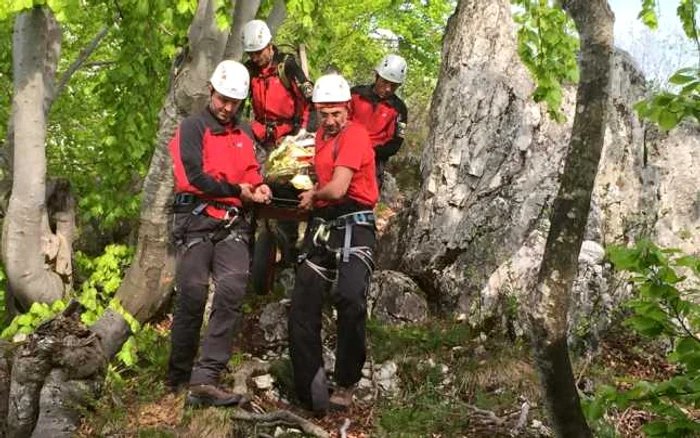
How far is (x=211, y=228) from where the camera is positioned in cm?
554

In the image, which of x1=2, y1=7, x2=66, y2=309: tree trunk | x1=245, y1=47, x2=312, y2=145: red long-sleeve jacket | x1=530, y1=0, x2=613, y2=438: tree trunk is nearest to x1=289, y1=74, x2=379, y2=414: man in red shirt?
x1=245, y1=47, x2=312, y2=145: red long-sleeve jacket

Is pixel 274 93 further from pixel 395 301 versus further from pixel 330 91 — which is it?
pixel 395 301

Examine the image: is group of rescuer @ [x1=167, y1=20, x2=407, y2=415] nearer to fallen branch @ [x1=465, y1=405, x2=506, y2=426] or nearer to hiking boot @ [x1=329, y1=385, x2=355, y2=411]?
hiking boot @ [x1=329, y1=385, x2=355, y2=411]

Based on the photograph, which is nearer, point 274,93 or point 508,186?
point 274,93

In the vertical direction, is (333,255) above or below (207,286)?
above

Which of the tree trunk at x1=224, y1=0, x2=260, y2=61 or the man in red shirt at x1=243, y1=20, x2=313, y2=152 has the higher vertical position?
the tree trunk at x1=224, y1=0, x2=260, y2=61

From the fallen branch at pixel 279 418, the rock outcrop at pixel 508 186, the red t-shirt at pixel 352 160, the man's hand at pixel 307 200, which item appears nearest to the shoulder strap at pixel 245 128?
the red t-shirt at pixel 352 160

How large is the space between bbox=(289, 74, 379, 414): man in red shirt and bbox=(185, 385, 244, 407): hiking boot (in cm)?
58

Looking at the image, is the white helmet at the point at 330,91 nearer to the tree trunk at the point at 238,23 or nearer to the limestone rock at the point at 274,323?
the tree trunk at the point at 238,23

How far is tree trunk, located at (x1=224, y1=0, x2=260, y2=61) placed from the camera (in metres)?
6.79

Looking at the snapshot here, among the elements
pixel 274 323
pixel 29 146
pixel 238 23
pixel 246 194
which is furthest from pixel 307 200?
pixel 29 146

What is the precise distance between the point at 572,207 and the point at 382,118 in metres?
3.11

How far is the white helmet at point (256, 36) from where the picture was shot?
21.3ft

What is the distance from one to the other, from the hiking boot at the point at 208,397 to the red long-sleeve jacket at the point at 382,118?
2.86 meters
